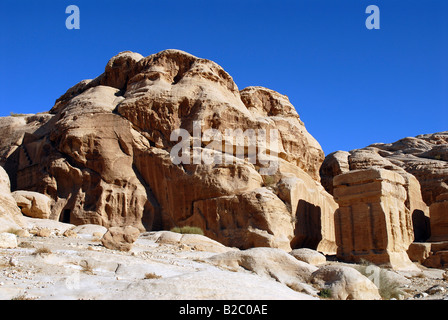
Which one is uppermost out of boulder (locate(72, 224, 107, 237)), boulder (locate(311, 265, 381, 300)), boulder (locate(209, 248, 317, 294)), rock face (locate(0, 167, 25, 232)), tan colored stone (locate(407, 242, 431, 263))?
rock face (locate(0, 167, 25, 232))

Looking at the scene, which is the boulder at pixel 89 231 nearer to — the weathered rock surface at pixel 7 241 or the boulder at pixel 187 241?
the boulder at pixel 187 241

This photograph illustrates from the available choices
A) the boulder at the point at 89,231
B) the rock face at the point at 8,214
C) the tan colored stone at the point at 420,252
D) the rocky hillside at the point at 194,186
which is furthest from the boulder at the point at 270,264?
the tan colored stone at the point at 420,252

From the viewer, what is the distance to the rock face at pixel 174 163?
816 inches

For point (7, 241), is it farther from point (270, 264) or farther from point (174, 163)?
point (174, 163)

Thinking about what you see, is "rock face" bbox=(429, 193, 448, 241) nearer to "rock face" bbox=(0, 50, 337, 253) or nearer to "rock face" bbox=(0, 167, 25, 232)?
"rock face" bbox=(0, 50, 337, 253)

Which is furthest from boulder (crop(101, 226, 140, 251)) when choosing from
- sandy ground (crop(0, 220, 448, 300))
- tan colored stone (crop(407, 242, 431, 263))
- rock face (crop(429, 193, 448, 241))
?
rock face (crop(429, 193, 448, 241))

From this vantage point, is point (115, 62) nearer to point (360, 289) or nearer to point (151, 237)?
point (151, 237)

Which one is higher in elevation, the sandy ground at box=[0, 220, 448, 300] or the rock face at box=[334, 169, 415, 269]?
the rock face at box=[334, 169, 415, 269]

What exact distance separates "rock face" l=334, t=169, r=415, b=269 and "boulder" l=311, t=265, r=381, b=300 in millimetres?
8375

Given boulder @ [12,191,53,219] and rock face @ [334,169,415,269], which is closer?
boulder @ [12,191,53,219]

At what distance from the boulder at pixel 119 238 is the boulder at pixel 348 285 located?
524 cm

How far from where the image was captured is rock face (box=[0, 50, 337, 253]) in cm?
2072

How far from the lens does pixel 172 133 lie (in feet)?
77.3

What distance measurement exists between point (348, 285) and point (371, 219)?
9.83 meters
